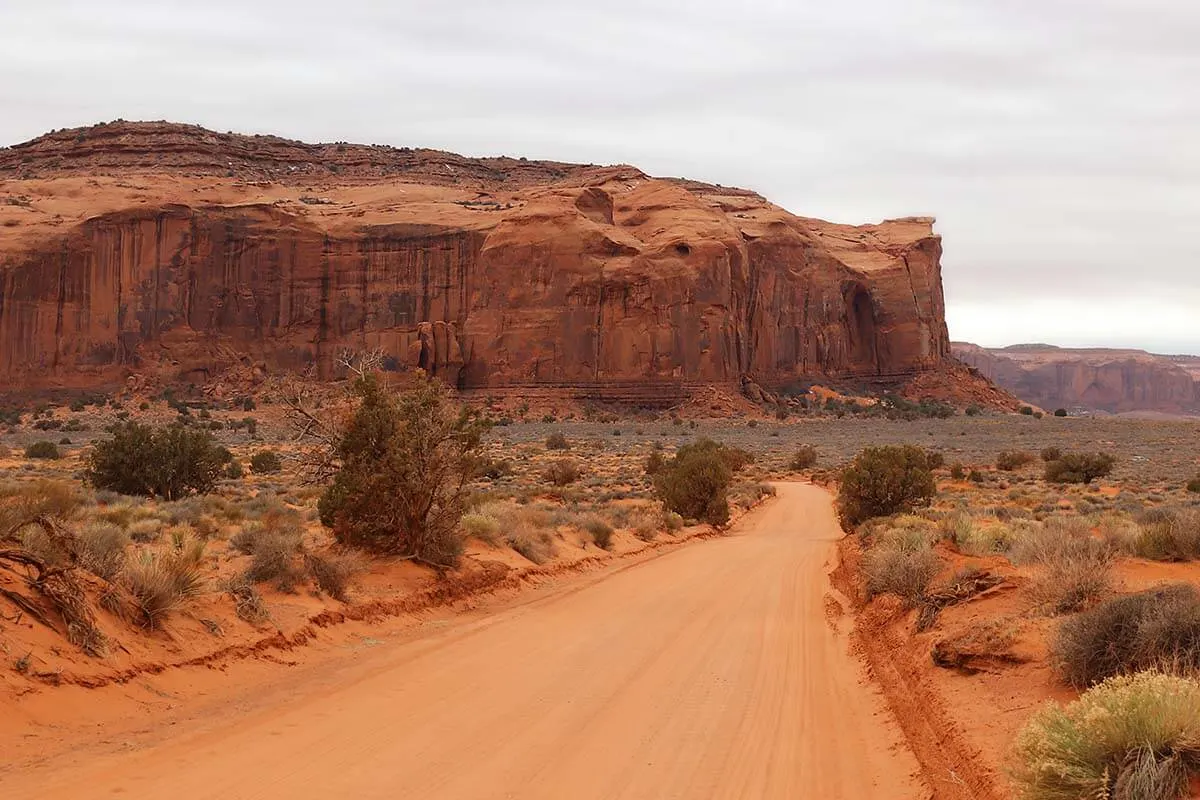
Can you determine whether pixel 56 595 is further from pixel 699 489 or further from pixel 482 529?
pixel 699 489

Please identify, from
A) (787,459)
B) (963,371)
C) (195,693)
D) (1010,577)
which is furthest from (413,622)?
(963,371)

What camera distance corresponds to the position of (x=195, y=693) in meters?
8.23

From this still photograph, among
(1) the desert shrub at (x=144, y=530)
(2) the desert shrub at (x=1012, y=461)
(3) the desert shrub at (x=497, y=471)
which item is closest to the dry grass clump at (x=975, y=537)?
(1) the desert shrub at (x=144, y=530)

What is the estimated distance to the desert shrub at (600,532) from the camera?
20.2m

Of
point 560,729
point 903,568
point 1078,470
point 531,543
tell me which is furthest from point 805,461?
point 560,729

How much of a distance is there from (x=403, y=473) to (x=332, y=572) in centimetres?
254

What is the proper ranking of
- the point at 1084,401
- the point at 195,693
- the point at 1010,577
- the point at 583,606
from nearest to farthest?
the point at 195,693 < the point at 1010,577 < the point at 583,606 < the point at 1084,401

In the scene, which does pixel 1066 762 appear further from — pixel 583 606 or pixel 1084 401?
pixel 1084 401

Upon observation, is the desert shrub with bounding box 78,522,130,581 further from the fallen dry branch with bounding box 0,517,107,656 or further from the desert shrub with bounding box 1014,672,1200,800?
the desert shrub with bounding box 1014,672,1200,800

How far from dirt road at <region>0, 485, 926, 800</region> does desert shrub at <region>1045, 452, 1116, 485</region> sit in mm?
28833

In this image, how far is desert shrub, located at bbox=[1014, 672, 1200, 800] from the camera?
14.1 ft

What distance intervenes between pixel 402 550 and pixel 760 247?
3334 inches

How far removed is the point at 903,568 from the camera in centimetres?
1204

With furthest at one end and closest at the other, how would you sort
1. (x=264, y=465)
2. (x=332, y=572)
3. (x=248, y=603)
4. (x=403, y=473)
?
(x=264, y=465), (x=403, y=473), (x=332, y=572), (x=248, y=603)
